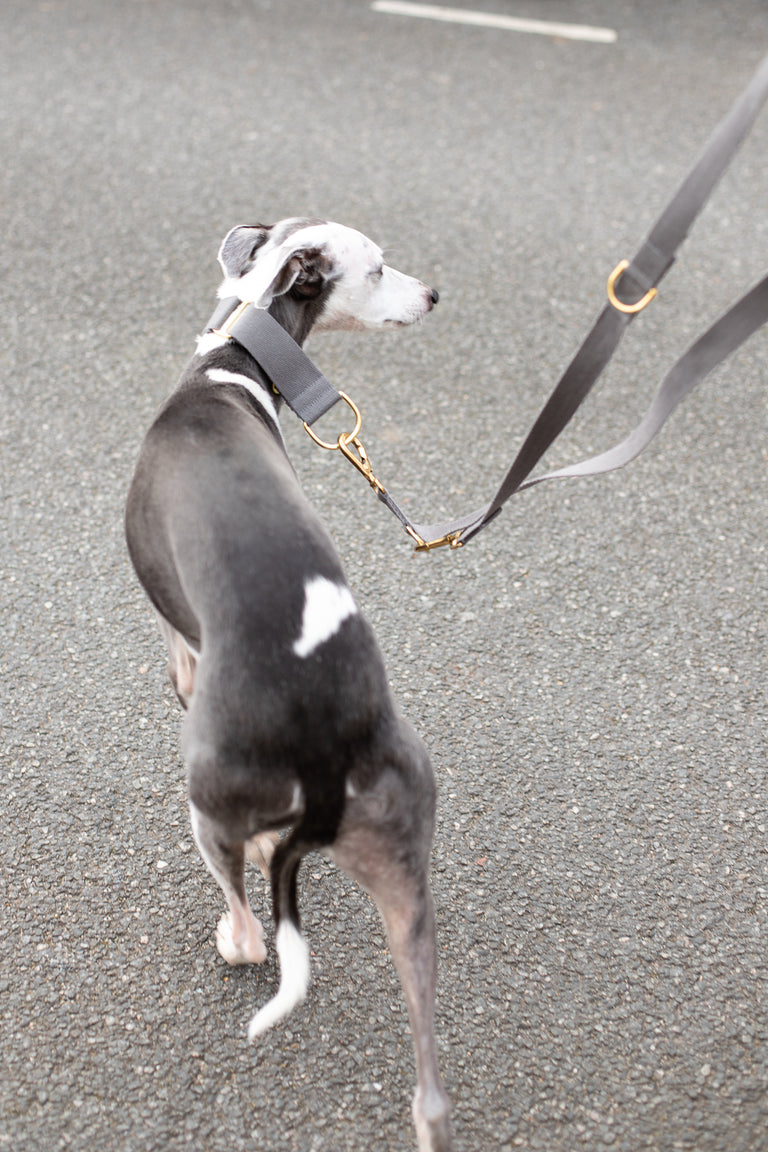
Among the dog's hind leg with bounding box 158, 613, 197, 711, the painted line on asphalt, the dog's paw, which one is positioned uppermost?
the dog's hind leg with bounding box 158, 613, 197, 711

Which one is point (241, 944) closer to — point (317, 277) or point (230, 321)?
point (230, 321)

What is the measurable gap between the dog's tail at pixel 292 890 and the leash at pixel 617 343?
92 centimetres

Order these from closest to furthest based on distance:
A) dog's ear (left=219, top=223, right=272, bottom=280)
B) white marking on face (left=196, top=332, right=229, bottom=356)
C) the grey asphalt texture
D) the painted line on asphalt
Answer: the grey asphalt texture
white marking on face (left=196, top=332, right=229, bottom=356)
dog's ear (left=219, top=223, right=272, bottom=280)
the painted line on asphalt

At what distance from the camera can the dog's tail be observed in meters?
2.04

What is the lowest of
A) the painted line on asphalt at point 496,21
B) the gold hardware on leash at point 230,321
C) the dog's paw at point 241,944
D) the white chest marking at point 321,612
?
the painted line on asphalt at point 496,21

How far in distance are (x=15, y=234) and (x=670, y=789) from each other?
389cm

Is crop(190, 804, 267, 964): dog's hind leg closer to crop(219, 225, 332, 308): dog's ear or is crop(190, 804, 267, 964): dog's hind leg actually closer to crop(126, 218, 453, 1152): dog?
crop(126, 218, 453, 1152): dog

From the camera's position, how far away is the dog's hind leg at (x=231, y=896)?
217cm

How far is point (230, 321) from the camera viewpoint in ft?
8.76

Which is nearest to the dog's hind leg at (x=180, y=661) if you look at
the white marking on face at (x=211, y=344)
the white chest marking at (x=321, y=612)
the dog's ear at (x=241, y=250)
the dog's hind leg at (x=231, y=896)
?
the dog's hind leg at (x=231, y=896)

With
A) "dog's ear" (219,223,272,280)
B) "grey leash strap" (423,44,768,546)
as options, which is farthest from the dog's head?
"grey leash strap" (423,44,768,546)

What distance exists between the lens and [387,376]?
4422 millimetres

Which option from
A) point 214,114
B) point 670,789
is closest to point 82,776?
point 670,789

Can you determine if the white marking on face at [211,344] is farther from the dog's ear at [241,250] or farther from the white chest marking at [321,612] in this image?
the white chest marking at [321,612]
